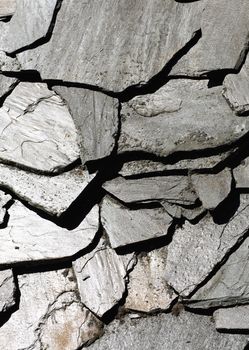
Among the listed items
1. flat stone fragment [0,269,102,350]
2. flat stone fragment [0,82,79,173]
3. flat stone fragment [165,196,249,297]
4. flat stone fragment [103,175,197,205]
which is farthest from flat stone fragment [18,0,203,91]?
flat stone fragment [0,269,102,350]

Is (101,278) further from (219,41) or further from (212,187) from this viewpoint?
(219,41)

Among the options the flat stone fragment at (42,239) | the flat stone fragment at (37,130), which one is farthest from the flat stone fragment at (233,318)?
the flat stone fragment at (37,130)

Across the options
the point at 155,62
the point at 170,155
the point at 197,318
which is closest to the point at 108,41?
the point at 155,62

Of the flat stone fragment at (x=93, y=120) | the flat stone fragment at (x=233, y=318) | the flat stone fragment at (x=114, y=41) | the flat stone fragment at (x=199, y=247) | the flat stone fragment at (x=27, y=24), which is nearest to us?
the flat stone fragment at (x=233, y=318)

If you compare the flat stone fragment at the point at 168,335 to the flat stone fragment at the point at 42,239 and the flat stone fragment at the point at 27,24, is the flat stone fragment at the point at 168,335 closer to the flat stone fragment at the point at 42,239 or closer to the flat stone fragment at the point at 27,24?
the flat stone fragment at the point at 42,239

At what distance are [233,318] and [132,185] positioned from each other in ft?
2.05

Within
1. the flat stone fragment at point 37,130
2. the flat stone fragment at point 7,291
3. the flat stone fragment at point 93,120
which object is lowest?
the flat stone fragment at point 7,291

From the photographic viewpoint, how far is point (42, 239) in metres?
4.10

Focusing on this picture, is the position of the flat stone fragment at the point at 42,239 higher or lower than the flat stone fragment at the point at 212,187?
lower

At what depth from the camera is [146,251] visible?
13.4 feet

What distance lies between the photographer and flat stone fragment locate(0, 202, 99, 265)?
4078 mm

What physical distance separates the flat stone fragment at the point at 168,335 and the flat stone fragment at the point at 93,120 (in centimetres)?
64

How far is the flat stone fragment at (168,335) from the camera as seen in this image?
3898mm

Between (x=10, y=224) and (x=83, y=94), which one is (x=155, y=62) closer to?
(x=83, y=94)
